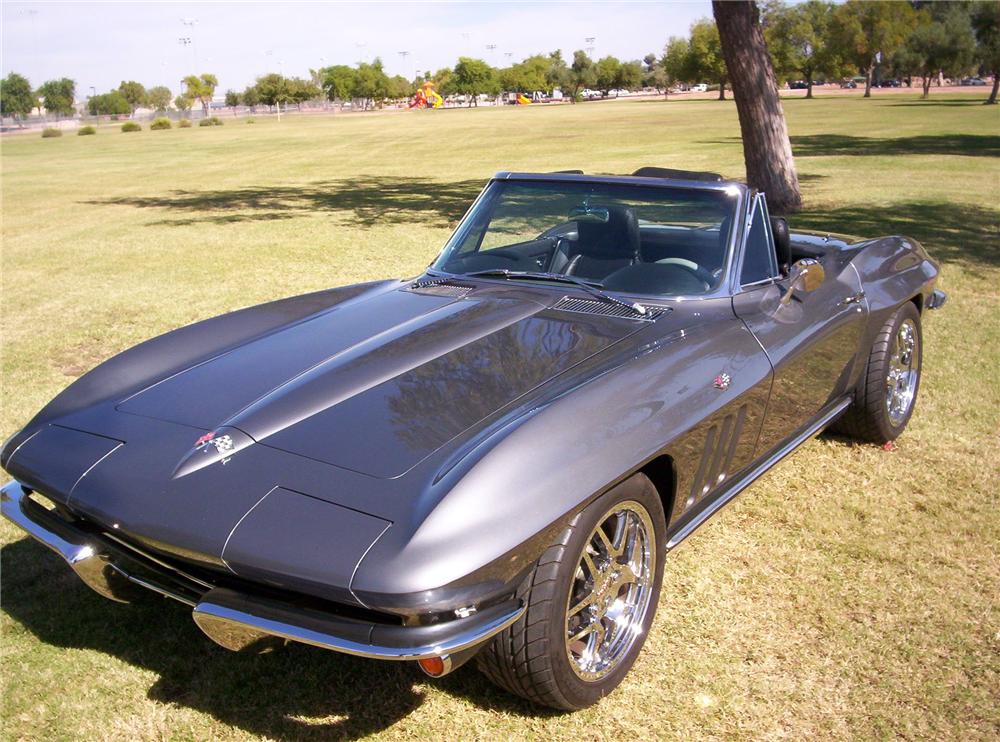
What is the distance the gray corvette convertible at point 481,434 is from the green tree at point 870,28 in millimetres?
81949

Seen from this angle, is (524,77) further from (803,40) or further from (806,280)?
(806,280)

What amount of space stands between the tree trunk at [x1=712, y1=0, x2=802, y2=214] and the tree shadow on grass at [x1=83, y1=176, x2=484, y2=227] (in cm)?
468

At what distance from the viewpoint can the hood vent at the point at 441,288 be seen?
152 inches

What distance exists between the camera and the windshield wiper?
3.53m

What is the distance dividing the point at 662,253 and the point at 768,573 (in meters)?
1.40

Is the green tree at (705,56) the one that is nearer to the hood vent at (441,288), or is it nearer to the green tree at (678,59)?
the green tree at (678,59)

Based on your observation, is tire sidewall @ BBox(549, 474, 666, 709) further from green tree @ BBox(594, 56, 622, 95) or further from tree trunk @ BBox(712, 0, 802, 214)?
green tree @ BBox(594, 56, 622, 95)

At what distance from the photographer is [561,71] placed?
144 meters

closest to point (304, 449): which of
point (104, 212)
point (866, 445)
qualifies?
point (866, 445)

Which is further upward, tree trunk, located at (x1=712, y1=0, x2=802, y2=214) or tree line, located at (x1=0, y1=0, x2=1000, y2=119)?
tree line, located at (x1=0, y1=0, x2=1000, y2=119)

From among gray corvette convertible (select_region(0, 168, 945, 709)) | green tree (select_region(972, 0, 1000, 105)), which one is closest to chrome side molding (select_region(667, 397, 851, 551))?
gray corvette convertible (select_region(0, 168, 945, 709))

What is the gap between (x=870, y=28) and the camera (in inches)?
3081

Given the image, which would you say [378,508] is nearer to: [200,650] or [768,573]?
[200,650]

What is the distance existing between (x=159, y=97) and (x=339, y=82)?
3626cm
